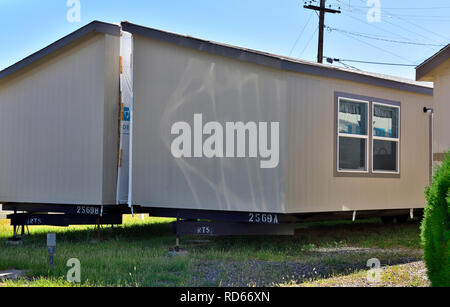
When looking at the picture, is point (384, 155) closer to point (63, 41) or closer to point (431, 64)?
point (431, 64)

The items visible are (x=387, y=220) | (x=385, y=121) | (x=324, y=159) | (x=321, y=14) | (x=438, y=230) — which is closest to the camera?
(x=438, y=230)

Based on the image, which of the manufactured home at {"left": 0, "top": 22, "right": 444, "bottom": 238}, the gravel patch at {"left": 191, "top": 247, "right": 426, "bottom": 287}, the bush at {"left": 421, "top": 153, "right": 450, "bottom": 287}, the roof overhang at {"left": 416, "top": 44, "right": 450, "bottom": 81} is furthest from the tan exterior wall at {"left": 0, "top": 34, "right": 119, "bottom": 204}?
the bush at {"left": 421, "top": 153, "right": 450, "bottom": 287}

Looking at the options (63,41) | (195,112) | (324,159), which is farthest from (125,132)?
(324,159)

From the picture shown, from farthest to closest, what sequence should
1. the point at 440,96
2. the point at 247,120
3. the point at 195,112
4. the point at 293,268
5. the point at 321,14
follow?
1. the point at 321,14
2. the point at 195,112
3. the point at 247,120
4. the point at 440,96
5. the point at 293,268

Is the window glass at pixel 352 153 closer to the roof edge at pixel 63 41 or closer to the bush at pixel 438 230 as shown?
the bush at pixel 438 230

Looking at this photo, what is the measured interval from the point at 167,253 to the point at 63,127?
11.4ft

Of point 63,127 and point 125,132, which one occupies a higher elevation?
point 63,127

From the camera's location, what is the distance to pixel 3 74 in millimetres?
11672

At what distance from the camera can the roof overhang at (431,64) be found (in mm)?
8211

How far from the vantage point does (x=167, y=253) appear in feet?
29.0

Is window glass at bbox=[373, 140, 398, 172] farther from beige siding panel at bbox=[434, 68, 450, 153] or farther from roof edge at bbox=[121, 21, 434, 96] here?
beige siding panel at bbox=[434, 68, 450, 153]

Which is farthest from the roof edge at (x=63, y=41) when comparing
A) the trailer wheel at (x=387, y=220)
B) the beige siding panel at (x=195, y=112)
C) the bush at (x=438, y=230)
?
the trailer wheel at (x=387, y=220)

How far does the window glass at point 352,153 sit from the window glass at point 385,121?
0.42 meters
